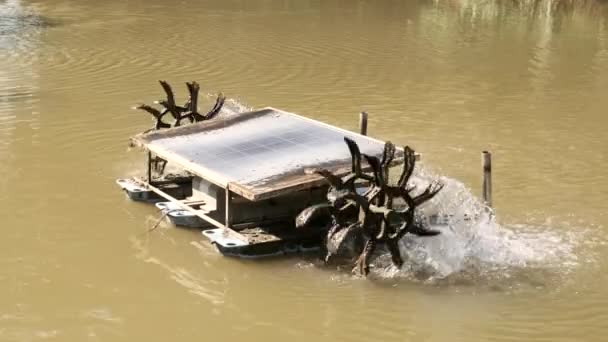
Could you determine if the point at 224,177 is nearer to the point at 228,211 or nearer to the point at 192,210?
the point at 228,211

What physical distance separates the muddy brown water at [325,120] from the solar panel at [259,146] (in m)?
0.77

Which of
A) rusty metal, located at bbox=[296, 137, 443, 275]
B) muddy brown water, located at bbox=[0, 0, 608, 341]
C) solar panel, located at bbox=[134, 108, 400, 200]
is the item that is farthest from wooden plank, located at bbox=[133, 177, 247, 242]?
rusty metal, located at bbox=[296, 137, 443, 275]

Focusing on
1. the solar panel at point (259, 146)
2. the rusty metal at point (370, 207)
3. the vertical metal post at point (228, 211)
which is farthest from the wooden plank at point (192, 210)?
the rusty metal at point (370, 207)

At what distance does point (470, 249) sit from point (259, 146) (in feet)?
7.48

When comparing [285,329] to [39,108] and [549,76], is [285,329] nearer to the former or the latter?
[39,108]

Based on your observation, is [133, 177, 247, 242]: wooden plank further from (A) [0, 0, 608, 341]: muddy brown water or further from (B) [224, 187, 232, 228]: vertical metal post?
(A) [0, 0, 608, 341]: muddy brown water

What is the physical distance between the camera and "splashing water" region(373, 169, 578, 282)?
780 cm

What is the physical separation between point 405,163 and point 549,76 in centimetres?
941

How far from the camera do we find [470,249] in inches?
317

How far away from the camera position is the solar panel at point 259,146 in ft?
26.5

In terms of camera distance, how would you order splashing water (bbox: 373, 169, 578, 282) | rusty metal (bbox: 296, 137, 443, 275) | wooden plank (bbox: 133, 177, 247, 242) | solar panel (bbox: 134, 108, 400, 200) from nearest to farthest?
rusty metal (bbox: 296, 137, 443, 275) → splashing water (bbox: 373, 169, 578, 282) → solar panel (bbox: 134, 108, 400, 200) → wooden plank (bbox: 133, 177, 247, 242)

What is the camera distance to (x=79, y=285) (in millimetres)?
7660

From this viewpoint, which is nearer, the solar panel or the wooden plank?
the solar panel

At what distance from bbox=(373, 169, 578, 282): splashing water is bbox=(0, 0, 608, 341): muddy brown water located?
0.03m
